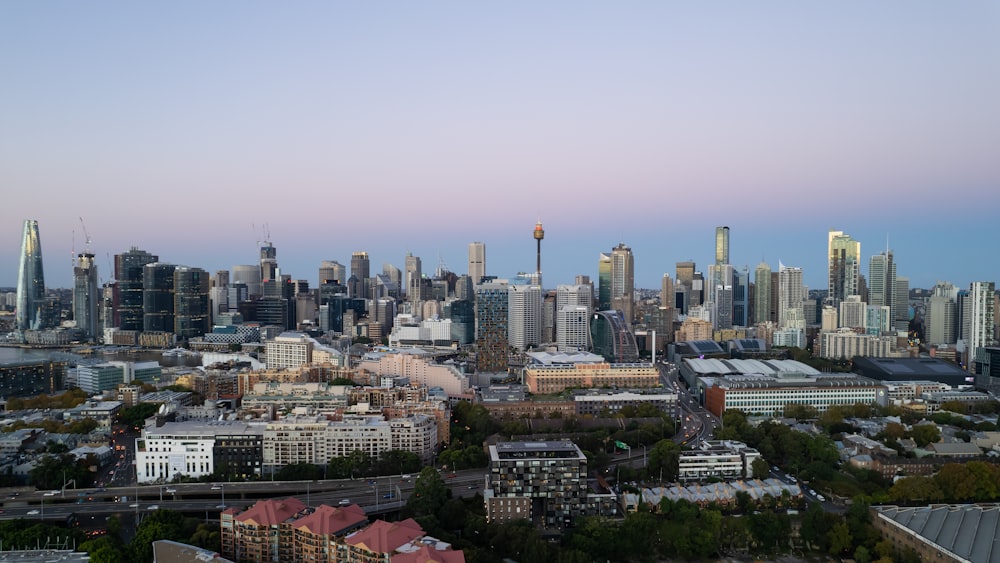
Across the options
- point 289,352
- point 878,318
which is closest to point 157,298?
point 289,352

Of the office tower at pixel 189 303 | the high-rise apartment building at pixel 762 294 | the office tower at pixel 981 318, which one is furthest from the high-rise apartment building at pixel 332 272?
the office tower at pixel 981 318

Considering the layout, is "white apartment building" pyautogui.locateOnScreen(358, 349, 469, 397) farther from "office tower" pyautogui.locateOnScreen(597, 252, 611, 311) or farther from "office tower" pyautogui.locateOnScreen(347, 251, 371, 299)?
"office tower" pyautogui.locateOnScreen(347, 251, 371, 299)

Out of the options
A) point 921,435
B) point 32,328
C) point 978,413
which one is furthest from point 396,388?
point 32,328

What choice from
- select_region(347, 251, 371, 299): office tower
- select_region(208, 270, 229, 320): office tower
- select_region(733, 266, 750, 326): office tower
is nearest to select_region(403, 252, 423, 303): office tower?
select_region(347, 251, 371, 299): office tower

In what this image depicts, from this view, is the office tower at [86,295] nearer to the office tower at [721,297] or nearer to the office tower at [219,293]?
the office tower at [219,293]

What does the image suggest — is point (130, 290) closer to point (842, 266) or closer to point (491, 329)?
point (491, 329)
